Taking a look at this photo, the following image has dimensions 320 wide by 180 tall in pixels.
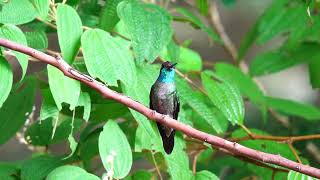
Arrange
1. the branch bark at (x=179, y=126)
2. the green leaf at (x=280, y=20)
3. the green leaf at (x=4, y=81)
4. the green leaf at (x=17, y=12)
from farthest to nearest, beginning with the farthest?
1. the green leaf at (x=280, y=20)
2. the green leaf at (x=17, y=12)
3. the green leaf at (x=4, y=81)
4. the branch bark at (x=179, y=126)

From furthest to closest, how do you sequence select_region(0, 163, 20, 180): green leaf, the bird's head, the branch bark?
select_region(0, 163, 20, 180): green leaf, the bird's head, the branch bark

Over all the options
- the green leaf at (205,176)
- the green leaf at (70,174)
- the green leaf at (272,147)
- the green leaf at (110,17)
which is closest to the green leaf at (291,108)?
the green leaf at (272,147)

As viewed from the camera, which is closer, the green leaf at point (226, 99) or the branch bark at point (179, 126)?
the branch bark at point (179, 126)

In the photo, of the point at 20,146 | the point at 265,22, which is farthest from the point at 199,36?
the point at 265,22

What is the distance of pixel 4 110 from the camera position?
1.78 m

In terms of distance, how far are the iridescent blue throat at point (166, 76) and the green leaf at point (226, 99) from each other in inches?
6.0

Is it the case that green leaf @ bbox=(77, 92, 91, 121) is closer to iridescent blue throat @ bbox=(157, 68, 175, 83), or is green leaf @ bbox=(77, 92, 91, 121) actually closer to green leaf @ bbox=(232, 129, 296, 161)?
iridescent blue throat @ bbox=(157, 68, 175, 83)

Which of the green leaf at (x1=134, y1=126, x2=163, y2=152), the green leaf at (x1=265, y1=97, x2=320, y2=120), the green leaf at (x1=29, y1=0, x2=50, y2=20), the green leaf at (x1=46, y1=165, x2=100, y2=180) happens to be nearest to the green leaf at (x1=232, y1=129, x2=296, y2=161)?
the green leaf at (x1=134, y1=126, x2=163, y2=152)

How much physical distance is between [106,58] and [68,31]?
105mm

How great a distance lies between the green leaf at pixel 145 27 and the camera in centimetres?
156

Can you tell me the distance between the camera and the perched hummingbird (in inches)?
62.2

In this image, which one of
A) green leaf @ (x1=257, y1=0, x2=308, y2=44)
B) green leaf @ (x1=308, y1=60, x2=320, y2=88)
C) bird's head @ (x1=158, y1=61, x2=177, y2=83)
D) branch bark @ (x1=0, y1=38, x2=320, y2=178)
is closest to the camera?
branch bark @ (x1=0, y1=38, x2=320, y2=178)

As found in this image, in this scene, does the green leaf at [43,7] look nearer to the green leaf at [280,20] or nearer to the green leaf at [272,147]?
the green leaf at [272,147]

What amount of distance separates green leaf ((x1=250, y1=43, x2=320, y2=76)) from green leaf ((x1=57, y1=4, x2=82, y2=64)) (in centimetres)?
114
